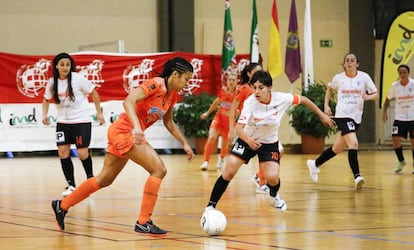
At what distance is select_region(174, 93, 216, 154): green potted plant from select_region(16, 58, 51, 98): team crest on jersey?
3678mm

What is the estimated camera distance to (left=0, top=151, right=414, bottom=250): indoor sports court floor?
7559mm

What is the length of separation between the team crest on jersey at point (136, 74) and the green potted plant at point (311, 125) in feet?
13.3

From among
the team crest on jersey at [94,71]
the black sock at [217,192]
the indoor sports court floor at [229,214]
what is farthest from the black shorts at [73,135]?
the team crest on jersey at [94,71]

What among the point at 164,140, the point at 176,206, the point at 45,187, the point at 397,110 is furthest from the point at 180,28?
the point at 176,206

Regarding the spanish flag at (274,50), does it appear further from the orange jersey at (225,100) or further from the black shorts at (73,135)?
the black shorts at (73,135)

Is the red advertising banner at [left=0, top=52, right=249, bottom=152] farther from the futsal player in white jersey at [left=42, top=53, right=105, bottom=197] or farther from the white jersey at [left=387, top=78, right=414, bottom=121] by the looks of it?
the futsal player in white jersey at [left=42, top=53, right=105, bottom=197]

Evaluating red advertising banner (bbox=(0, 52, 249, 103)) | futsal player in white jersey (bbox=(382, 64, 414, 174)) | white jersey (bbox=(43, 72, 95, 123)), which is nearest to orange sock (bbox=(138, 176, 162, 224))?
white jersey (bbox=(43, 72, 95, 123))

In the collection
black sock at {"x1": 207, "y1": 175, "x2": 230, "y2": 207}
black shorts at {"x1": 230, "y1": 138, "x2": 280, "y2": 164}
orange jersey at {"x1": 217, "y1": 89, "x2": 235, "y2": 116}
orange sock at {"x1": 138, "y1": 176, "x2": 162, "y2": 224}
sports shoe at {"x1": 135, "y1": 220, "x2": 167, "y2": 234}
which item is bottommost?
sports shoe at {"x1": 135, "y1": 220, "x2": 167, "y2": 234}

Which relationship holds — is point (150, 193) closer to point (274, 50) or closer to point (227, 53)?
point (227, 53)

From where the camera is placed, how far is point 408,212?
31.8 ft

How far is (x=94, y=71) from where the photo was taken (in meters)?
23.9

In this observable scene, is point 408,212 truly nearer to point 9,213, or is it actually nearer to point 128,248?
point 128,248

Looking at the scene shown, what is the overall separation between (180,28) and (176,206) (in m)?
16.0

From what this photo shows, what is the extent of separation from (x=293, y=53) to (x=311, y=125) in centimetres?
224
